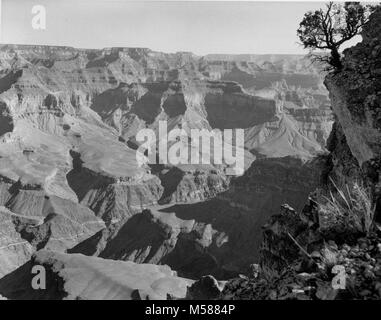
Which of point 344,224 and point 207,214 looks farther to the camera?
point 207,214

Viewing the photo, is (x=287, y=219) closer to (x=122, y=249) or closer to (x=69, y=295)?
(x=69, y=295)

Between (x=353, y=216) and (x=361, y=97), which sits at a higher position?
(x=361, y=97)

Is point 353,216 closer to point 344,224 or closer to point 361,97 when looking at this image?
point 344,224

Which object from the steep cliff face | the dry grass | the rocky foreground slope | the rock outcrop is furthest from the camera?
the rock outcrop

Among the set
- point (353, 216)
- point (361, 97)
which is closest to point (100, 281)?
point (361, 97)

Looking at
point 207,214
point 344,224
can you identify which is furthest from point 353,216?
point 207,214

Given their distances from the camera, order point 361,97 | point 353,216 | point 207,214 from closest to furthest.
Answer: point 353,216, point 361,97, point 207,214

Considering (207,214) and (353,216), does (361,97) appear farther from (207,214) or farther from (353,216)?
(207,214)

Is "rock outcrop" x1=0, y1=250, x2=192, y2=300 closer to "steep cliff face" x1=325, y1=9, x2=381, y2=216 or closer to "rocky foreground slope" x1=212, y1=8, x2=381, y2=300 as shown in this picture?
"rocky foreground slope" x1=212, y1=8, x2=381, y2=300

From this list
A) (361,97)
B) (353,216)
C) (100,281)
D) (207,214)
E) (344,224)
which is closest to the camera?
(353,216)

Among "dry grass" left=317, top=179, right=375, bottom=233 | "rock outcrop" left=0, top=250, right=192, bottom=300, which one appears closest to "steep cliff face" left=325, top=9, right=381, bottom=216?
"dry grass" left=317, top=179, right=375, bottom=233

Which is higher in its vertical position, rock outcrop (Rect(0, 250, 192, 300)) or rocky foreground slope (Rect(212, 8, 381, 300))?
rocky foreground slope (Rect(212, 8, 381, 300))

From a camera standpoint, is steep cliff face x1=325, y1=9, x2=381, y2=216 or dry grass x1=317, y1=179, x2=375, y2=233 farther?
steep cliff face x1=325, y1=9, x2=381, y2=216
